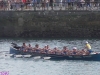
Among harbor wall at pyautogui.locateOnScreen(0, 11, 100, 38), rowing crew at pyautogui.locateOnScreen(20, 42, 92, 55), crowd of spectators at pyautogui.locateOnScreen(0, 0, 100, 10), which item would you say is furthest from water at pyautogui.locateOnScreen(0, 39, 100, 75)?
crowd of spectators at pyautogui.locateOnScreen(0, 0, 100, 10)

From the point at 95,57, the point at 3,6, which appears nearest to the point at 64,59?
the point at 95,57

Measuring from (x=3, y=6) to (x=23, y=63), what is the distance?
1860 centimetres

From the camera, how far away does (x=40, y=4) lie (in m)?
89.1

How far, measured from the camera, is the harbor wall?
8800 cm

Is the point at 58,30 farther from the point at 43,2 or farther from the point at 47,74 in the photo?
the point at 47,74

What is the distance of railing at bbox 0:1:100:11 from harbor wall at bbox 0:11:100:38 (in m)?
0.54

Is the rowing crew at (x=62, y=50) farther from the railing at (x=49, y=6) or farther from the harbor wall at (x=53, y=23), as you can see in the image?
the railing at (x=49, y=6)

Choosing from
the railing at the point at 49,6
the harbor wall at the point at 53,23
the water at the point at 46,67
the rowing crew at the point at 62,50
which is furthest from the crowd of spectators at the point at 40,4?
the water at the point at 46,67

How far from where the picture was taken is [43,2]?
8812cm

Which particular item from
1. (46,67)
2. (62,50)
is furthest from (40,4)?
(46,67)

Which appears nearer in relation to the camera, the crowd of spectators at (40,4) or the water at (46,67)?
the water at (46,67)

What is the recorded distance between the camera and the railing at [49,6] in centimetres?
8775

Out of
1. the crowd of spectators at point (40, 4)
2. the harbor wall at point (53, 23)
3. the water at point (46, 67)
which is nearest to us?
the water at point (46, 67)

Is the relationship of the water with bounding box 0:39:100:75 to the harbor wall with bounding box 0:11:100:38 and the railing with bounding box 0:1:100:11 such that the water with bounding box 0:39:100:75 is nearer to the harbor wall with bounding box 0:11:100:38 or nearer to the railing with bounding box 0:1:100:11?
the harbor wall with bounding box 0:11:100:38
